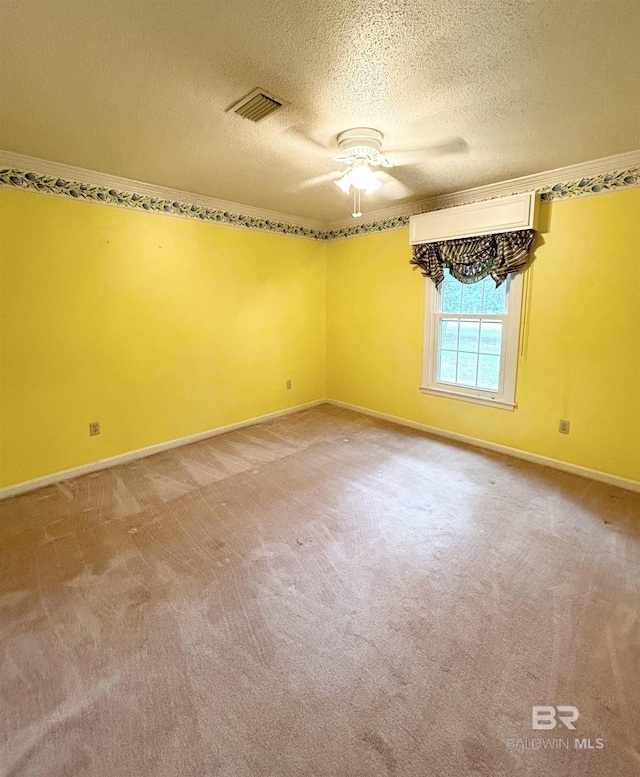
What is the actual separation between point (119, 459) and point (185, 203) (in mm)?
2382

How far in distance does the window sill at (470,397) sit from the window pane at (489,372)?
11 centimetres

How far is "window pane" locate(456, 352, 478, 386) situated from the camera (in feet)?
12.3

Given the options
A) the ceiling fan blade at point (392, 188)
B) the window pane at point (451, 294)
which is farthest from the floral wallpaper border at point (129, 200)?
the window pane at point (451, 294)

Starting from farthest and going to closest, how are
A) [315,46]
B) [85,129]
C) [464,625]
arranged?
[85,129], [464,625], [315,46]

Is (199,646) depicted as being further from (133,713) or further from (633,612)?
(633,612)

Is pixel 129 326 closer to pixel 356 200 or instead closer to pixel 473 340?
pixel 356 200

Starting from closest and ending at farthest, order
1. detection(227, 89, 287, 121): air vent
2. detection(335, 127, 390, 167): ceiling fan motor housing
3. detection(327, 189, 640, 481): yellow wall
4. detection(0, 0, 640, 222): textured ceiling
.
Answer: detection(0, 0, 640, 222): textured ceiling, detection(227, 89, 287, 121): air vent, detection(335, 127, 390, 167): ceiling fan motor housing, detection(327, 189, 640, 481): yellow wall

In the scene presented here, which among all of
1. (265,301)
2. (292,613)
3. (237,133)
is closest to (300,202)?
(265,301)

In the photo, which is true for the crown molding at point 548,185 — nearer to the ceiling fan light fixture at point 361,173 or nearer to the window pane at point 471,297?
the window pane at point 471,297

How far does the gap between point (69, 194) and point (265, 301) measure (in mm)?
1989

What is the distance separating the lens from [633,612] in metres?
1.73

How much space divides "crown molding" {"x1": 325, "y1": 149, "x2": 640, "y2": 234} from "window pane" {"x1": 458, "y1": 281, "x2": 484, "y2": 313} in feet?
2.45

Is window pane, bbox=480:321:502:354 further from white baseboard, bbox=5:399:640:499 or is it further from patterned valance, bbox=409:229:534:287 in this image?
white baseboard, bbox=5:399:640:499

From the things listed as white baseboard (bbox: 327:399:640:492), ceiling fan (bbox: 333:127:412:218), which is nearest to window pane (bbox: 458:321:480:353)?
white baseboard (bbox: 327:399:640:492)
